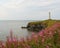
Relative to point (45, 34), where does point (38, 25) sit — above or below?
below

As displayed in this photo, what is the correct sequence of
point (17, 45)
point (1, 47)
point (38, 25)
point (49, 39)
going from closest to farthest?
point (1, 47) → point (17, 45) → point (49, 39) → point (38, 25)

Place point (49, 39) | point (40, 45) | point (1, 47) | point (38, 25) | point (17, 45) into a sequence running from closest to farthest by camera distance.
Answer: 1. point (1, 47)
2. point (17, 45)
3. point (40, 45)
4. point (49, 39)
5. point (38, 25)

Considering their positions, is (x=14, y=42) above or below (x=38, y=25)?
above

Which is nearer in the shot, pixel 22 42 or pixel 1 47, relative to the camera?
pixel 1 47

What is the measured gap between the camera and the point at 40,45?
34.1 ft

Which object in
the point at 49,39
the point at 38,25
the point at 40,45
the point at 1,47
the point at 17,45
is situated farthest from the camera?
the point at 38,25

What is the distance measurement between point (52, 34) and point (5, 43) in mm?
3158

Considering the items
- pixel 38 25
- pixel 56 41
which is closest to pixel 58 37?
pixel 56 41

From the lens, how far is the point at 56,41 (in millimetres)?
11781

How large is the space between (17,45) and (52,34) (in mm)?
2831

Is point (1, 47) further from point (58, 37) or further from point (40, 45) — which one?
point (58, 37)

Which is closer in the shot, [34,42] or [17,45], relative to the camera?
[17,45]

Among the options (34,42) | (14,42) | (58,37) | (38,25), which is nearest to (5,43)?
(14,42)

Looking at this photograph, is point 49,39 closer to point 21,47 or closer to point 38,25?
point 21,47
